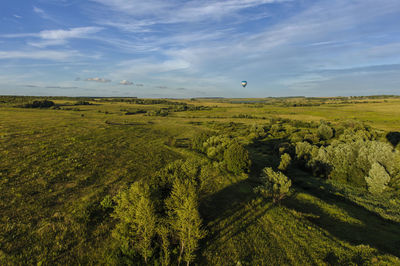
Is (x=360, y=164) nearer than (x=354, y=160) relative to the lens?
Yes

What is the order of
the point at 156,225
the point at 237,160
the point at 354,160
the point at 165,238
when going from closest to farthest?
the point at 165,238
the point at 156,225
the point at 237,160
the point at 354,160

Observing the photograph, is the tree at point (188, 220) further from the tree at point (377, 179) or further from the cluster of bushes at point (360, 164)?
the cluster of bushes at point (360, 164)

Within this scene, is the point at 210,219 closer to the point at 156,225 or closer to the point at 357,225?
the point at 156,225

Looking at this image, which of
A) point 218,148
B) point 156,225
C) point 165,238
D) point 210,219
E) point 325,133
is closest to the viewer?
point 165,238

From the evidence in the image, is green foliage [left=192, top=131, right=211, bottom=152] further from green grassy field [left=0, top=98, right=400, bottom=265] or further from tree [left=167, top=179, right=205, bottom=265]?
tree [left=167, top=179, right=205, bottom=265]

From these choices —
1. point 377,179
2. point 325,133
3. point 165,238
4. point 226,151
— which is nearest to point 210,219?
point 165,238

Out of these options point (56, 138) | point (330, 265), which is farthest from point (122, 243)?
point (56, 138)
